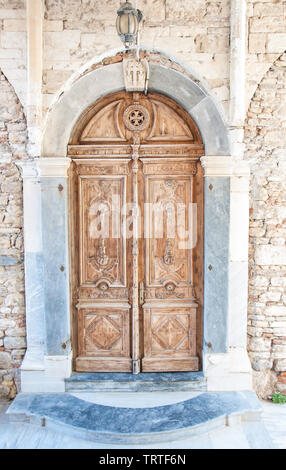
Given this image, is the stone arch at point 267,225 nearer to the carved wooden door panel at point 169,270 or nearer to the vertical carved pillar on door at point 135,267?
the carved wooden door panel at point 169,270

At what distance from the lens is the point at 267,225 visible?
4.38 meters

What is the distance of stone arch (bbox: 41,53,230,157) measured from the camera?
14.0ft

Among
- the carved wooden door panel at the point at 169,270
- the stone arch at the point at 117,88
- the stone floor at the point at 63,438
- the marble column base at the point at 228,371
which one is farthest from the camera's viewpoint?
the carved wooden door panel at the point at 169,270

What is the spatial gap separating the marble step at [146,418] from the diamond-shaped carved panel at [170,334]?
24.6 inches

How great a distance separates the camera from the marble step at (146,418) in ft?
12.5

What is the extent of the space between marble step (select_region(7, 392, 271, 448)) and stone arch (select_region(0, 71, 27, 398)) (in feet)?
1.46

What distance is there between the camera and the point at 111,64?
13.9ft

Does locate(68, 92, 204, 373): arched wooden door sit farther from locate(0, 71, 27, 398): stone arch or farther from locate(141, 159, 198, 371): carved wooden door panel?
locate(0, 71, 27, 398): stone arch

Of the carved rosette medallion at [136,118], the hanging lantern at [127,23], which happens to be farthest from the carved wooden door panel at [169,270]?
the hanging lantern at [127,23]

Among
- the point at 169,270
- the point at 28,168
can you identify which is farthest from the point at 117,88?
the point at 169,270

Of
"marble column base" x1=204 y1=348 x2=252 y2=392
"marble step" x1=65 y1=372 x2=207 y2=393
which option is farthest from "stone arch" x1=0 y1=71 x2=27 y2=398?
"marble column base" x1=204 y1=348 x2=252 y2=392

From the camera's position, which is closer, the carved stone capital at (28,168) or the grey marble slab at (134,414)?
the grey marble slab at (134,414)

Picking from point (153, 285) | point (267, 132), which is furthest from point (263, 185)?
point (153, 285)

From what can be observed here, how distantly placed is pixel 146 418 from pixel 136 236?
1.86 meters
